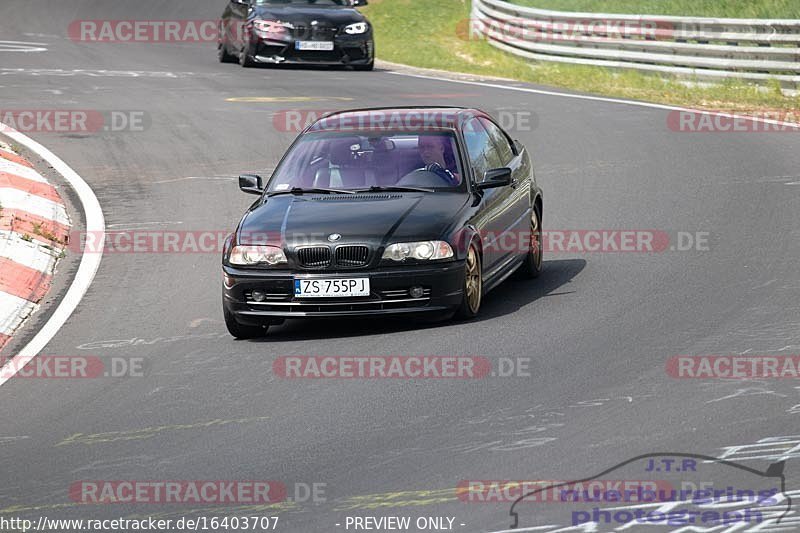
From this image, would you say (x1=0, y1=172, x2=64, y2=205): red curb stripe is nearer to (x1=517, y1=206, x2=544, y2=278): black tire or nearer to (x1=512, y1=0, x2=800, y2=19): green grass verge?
(x1=517, y1=206, x2=544, y2=278): black tire

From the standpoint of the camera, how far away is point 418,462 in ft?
23.9

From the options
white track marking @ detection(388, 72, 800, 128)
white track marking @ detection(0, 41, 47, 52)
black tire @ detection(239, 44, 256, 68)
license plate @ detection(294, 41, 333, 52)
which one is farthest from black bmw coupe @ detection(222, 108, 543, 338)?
white track marking @ detection(0, 41, 47, 52)

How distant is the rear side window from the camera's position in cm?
1232

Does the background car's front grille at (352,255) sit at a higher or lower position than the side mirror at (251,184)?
lower

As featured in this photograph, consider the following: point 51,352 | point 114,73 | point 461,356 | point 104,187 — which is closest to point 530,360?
point 461,356

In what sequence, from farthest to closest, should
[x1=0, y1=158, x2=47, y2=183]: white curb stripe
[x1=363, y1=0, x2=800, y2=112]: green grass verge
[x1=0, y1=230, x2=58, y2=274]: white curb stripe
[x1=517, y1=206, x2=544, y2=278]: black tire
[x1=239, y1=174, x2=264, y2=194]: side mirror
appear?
1. [x1=363, y1=0, x2=800, y2=112]: green grass verge
2. [x1=0, y1=158, x2=47, y2=183]: white curb stripe
3. [x1=0, y1=230, x2=58, y2=274]: white curb stripe
4. [x1=517, y1=206, x2=544, y2=278]: black tire
5. [x1=239, y1=174, x2=264, y2=194]: side mirror

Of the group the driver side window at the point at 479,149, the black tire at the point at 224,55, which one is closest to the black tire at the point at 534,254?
the driver side window at the point at 479,149

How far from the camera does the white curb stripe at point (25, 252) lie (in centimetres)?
1268

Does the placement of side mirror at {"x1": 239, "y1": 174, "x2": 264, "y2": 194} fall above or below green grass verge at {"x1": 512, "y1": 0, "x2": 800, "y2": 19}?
above

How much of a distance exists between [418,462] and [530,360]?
7.15 ft

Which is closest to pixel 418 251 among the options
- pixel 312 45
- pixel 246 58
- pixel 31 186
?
pixel 31 186

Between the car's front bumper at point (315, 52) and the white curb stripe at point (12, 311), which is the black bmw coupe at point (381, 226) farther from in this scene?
the car's front bumper at point (315, 52)

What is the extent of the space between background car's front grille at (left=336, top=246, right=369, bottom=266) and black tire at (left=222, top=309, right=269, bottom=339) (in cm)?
77

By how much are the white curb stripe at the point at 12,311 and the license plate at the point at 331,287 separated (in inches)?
88.0
